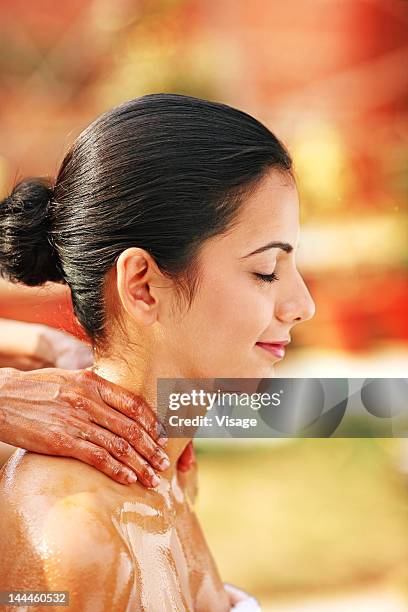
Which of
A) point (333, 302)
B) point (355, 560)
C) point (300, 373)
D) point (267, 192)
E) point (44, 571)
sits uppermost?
point (333, 302)

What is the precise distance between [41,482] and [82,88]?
2.89 meters

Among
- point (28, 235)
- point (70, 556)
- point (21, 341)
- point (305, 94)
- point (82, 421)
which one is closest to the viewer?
point (70, 556)

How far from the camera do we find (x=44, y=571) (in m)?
0.72

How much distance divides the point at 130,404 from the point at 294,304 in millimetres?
213

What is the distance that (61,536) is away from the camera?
0.73 meters

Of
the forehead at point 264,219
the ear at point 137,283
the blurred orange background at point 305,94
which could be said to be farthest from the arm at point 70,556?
the blurred orange background at point 305,94

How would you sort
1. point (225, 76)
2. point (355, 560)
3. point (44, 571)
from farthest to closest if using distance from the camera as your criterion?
point (225, 76), point (355, 560), point (44, 571)

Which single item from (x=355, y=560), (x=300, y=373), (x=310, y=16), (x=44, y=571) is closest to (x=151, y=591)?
(x=44, y=571)

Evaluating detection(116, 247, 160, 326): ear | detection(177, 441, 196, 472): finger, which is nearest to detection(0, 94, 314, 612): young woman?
detection(116, 247, 160, 326): ear

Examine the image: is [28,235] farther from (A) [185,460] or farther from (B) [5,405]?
(A) [185,460]

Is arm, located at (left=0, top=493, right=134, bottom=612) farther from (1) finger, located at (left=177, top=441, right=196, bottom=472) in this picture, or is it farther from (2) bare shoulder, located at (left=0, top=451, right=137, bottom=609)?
(1) finger, located at (left=177, top=441, right=196, bottom=472)

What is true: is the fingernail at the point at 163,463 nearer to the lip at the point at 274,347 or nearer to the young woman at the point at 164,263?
the young woman at the point at 164,263

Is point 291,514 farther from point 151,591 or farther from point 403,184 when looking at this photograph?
point 151,591

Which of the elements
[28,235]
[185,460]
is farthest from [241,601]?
[28,235]
